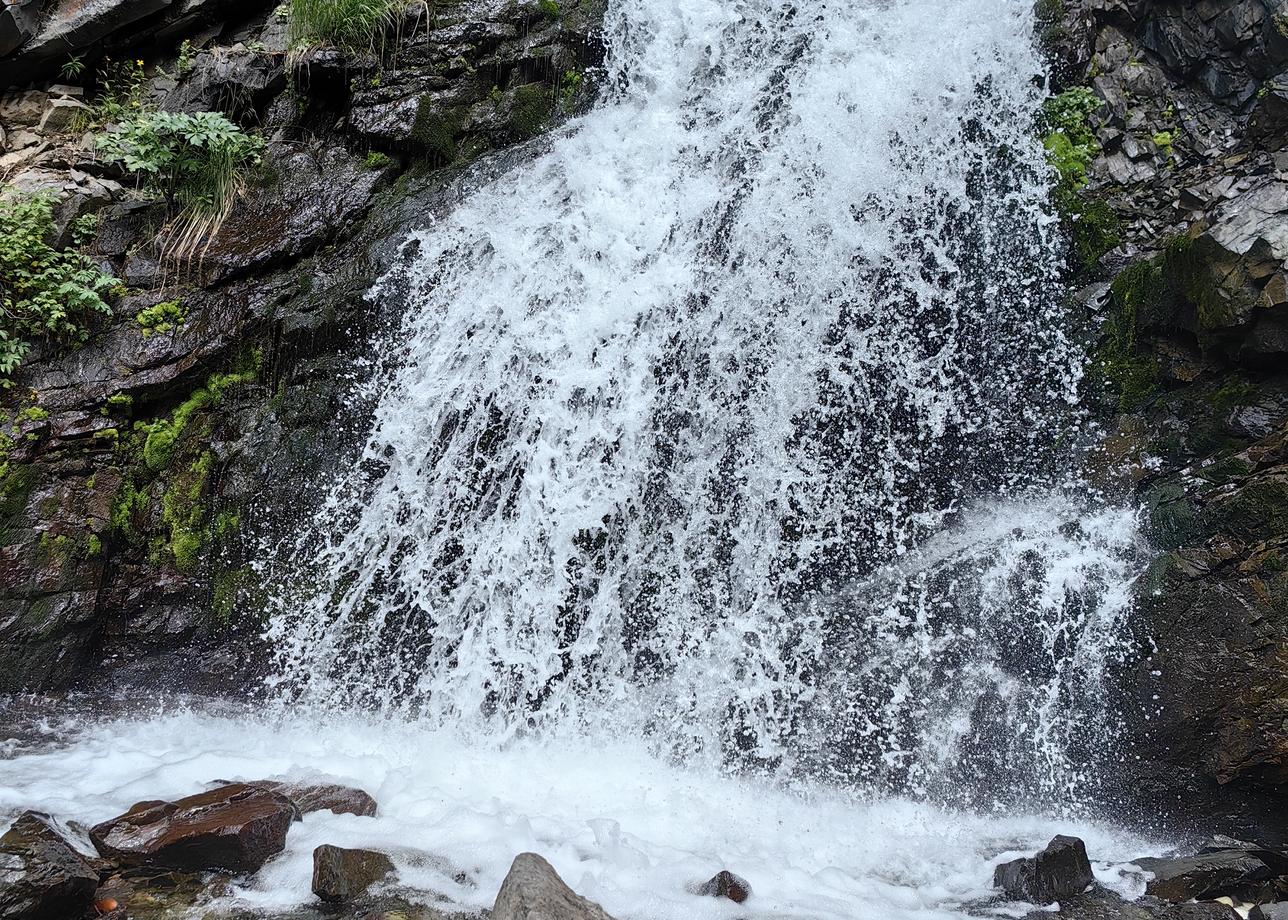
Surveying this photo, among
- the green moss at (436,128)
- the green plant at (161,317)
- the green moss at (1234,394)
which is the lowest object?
the green moss at (1234,394)

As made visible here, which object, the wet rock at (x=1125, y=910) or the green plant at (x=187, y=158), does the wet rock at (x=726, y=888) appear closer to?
the wet rock at (x=1125, y=910)

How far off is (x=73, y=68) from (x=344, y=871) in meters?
8.94

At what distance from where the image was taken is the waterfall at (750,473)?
19.1 feet

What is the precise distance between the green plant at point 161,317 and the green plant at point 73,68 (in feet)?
11.4

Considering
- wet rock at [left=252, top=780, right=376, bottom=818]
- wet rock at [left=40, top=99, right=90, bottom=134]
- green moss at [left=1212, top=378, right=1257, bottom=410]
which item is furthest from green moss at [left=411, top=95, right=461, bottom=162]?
green moss at [left=1212, top=378, right=1257, bottom=410]

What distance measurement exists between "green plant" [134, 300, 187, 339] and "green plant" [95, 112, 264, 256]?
39.8 inches

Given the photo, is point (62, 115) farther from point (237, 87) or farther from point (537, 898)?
point (537, 898)

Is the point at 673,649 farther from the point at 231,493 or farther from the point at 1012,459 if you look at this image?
the point at 231,493

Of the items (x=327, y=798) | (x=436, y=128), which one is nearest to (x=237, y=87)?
(x=436, y=128)

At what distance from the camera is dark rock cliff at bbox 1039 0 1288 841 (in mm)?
5227

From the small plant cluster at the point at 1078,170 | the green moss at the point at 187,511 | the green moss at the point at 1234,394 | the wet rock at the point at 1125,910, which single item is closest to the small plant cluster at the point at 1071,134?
the small plant cluster at the point at 1078,170

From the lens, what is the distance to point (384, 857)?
152 inches

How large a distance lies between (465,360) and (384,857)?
12.7 feet

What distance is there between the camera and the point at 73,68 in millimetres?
8375
